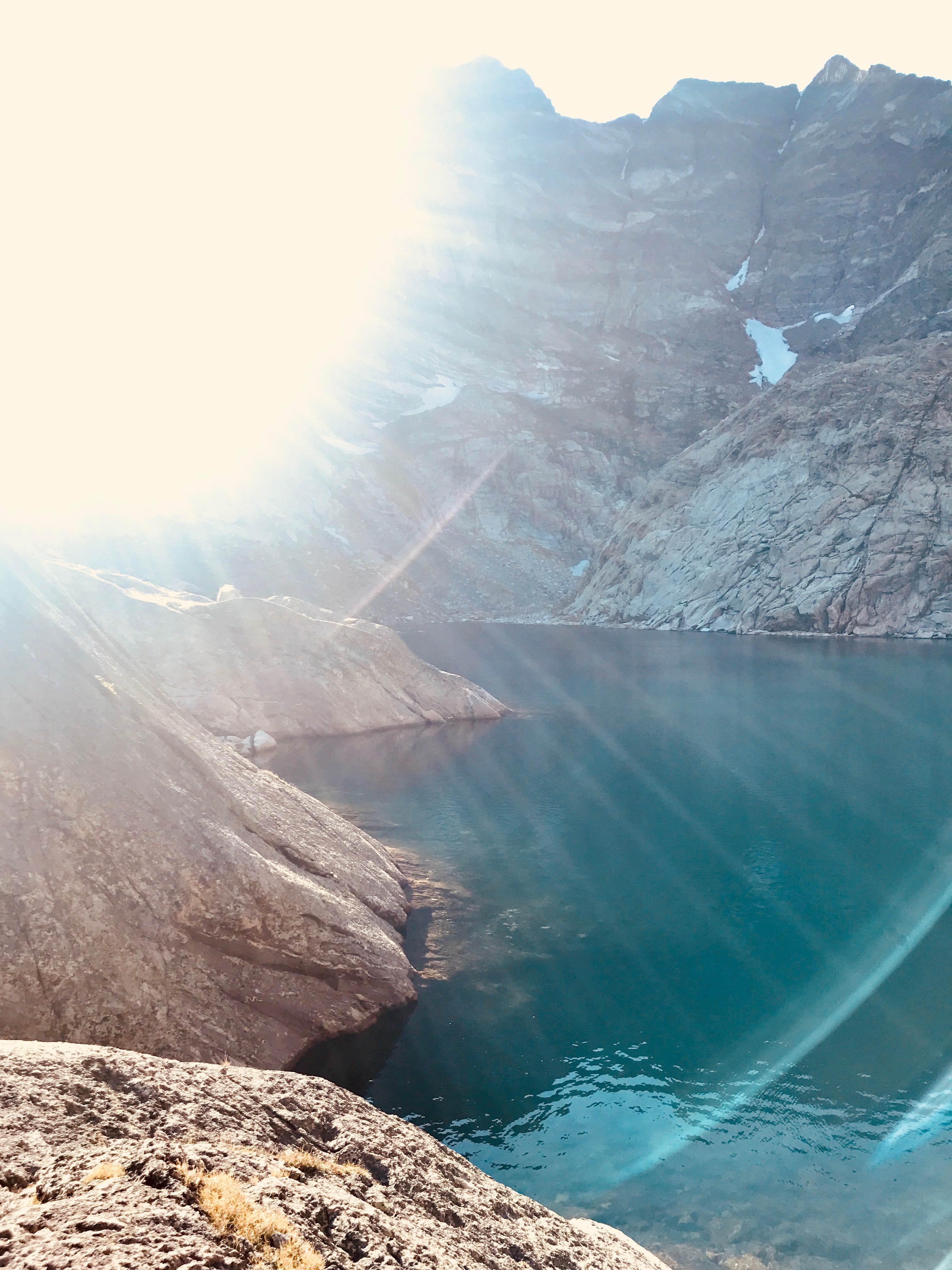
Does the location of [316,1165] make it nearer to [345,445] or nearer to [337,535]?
[337,535]

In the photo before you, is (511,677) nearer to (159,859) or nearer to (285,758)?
(285,758)

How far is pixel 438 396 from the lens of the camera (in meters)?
194

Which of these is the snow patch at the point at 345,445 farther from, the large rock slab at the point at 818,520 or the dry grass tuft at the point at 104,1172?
the dry grass tuft at the point at 104,1172

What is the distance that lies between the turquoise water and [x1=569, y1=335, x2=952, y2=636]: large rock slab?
6705 centimetres

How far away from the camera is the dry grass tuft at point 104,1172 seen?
5.39 metres

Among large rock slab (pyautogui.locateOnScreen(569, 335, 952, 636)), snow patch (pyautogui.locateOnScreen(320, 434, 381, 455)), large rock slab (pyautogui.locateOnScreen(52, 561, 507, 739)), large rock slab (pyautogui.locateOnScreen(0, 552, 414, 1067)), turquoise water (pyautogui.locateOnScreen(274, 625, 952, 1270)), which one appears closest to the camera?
large rock slab (pyautogui.locateOnScreen(0, 552, 414, 1067))

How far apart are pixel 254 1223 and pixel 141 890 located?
9.68 m

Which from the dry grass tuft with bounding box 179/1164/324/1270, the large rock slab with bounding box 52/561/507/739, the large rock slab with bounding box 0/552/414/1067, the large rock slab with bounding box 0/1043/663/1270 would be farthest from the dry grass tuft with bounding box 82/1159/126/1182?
the large rock slab with bounding box 52/561/507/739

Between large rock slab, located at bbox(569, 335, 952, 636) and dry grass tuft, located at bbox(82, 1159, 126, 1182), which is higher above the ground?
large rock slab, located at bbox(569, 335, 952, 636)

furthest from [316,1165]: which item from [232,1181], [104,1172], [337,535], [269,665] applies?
[337,535]

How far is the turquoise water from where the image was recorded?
1254 centimetres

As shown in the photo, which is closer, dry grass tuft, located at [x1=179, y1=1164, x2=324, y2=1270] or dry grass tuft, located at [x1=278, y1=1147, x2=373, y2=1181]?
dry grass tuft, located at [x1=179, y1=1164, x2=324, y2=1270]

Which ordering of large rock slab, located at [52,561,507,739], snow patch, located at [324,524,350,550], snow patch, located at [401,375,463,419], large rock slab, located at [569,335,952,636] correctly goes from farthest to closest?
snow patch, located at [401,375,463,419] → snow patch, located at [324,524,350,550] → large rock slab, located at [569,335,952,636] → large rock slab, located at [52,561,507,739]

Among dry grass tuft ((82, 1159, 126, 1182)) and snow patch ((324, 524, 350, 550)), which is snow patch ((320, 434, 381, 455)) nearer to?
snow patch ((324, 524, 350, 550))
